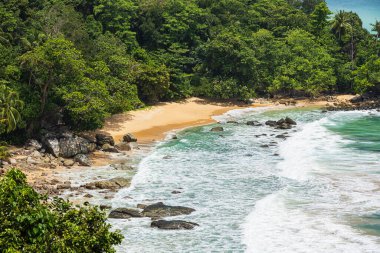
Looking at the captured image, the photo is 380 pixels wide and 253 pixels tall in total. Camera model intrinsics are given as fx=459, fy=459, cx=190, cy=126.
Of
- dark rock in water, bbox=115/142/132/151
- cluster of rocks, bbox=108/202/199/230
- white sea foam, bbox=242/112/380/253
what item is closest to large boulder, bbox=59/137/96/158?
dark rock in water, bbox=115/142/132/151

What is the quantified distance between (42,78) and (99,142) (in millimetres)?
7775

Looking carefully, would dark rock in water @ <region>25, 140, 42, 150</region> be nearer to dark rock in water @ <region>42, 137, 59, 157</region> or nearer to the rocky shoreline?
the rocky shoreline

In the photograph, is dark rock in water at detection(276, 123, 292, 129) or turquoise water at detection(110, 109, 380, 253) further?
dark rock in water at detection(276, 123, 292, 129)

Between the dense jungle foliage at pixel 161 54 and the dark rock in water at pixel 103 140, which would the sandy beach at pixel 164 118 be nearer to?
the dense jungle foliage at pixel 161 54

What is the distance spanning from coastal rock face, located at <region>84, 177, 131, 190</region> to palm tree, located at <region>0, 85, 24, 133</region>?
8.67m

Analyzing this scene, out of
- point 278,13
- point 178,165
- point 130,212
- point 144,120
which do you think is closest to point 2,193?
point 130,212

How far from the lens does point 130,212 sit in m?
26.9

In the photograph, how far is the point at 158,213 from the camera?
2688 cm

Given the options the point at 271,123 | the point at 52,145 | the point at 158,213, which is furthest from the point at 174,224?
the point at 271,123

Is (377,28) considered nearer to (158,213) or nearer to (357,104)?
(357,104)

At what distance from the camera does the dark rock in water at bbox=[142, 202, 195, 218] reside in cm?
2678

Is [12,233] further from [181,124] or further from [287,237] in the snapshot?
[181,124]

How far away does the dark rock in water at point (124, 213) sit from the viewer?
26400 millimetres

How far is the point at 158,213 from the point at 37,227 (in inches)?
580
